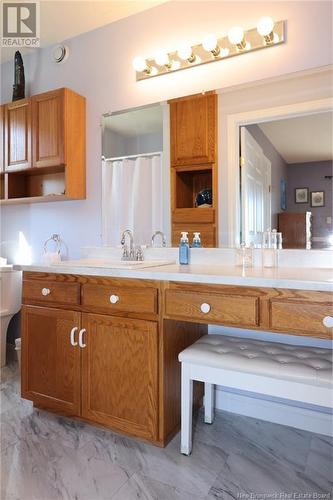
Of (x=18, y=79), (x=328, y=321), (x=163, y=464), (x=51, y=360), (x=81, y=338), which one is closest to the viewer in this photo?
(x=328, y=321)

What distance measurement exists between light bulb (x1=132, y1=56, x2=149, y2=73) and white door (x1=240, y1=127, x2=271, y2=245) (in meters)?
0.78

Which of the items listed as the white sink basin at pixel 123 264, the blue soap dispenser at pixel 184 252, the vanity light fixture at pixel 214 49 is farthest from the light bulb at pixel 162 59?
the white sink basin at pixel 123 264

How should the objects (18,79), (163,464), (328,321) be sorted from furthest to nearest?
(18,79)
(163,464)
(328,321)

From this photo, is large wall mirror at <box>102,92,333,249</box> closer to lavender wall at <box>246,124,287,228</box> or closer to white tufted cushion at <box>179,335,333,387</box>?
lavender wall at <box>246,124,287,228</box>

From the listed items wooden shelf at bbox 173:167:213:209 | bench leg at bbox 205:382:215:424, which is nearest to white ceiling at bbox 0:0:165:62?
wooden shelf at bbox 173:167:213:209

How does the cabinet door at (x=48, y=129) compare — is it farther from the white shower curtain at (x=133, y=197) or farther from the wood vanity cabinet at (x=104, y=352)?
the wood vanity cabinet at (x=104, y=352)

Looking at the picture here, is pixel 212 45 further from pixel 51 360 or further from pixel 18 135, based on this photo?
pixel 51 360

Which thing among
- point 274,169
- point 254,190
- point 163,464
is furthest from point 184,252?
point 163,464

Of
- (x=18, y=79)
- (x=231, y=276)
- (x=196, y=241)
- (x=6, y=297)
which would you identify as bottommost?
(x=6, y=297)

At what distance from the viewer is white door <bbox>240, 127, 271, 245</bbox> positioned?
1.76 m

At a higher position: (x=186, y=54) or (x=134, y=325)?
(x=186, y=54)

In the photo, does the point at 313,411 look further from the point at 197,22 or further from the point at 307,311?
the point at 197,22

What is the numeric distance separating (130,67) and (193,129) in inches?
26.9

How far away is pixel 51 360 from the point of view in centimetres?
174
